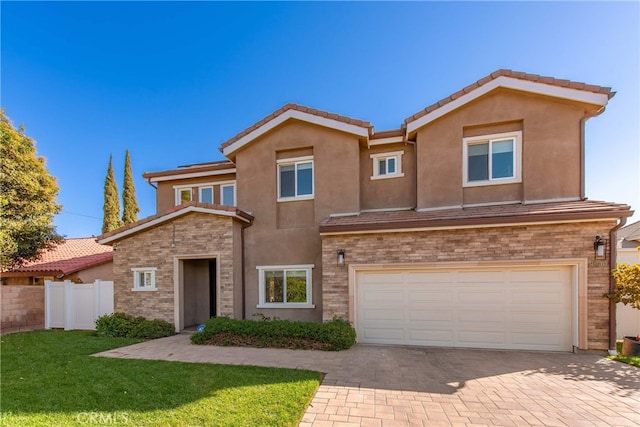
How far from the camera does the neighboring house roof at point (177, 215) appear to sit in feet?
33.1

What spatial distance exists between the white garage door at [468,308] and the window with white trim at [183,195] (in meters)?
9.46

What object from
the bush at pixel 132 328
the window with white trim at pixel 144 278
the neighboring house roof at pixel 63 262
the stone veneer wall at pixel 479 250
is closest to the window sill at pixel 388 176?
the stone veneer wall at pixel 479 250

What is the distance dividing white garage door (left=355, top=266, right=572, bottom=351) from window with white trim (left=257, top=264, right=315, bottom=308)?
7.01 feet

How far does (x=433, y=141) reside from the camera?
984 cm

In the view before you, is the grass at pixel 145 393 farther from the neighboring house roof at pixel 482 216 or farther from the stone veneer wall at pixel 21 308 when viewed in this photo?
the stone veneer wall at pixel 21 308

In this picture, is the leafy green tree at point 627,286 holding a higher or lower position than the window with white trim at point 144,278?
higher

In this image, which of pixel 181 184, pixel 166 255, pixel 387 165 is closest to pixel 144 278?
pixel 166 255

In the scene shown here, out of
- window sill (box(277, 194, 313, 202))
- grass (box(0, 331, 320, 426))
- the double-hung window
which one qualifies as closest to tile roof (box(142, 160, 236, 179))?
the double-hung window

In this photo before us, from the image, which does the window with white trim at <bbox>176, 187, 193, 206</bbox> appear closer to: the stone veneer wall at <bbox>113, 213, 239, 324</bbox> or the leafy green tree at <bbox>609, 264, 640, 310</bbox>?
the stone veneer wall at <bbox>113, 213, 239, 324</bbox>

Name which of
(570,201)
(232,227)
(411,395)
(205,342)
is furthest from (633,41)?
(205,342)

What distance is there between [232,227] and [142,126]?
50.6 ft

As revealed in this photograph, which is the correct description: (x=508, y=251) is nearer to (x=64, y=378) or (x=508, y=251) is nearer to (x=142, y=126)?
(x=64, y=378)

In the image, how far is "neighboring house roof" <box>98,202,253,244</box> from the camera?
1008 centimetres

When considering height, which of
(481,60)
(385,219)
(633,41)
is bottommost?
(385,219)
